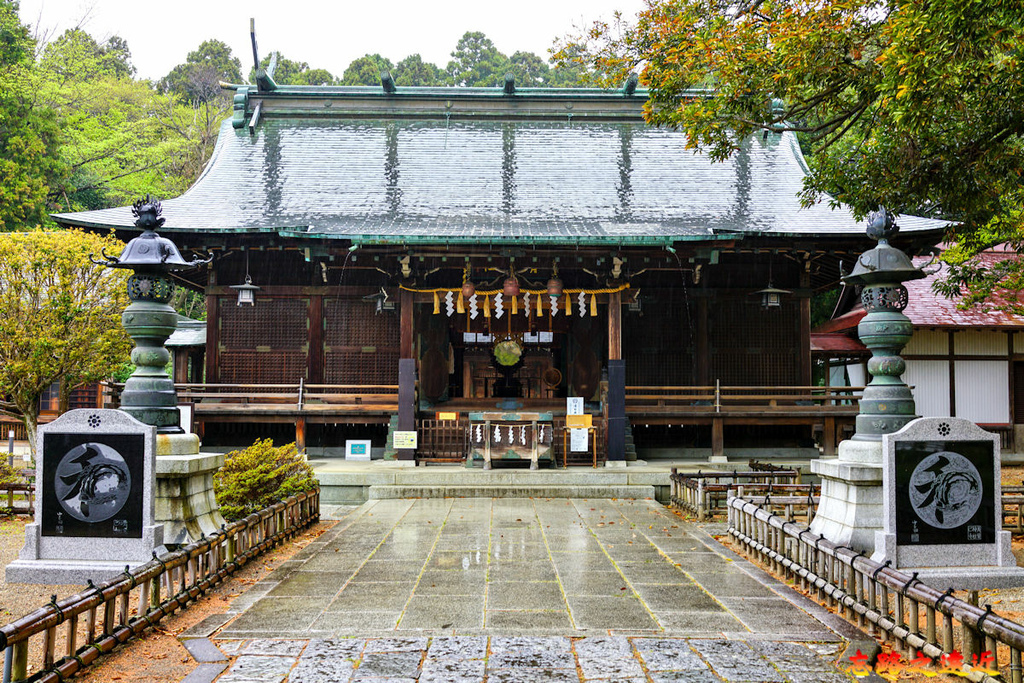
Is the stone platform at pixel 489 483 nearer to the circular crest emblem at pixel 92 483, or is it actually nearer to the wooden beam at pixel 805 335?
the wooden beam at pixel 805 335

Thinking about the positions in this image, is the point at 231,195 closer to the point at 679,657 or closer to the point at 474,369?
the point at 474,369

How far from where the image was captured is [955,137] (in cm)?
812

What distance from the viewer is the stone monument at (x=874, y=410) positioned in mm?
6266

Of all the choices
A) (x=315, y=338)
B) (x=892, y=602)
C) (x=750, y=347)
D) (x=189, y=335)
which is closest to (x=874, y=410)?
(x=892, y=602)

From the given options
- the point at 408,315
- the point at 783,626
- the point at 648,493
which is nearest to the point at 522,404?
the point at 408,315

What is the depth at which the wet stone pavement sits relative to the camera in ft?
14.3

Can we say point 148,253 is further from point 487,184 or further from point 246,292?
point 487,184

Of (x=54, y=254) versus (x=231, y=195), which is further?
(x=231, y=195)

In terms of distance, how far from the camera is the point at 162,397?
6934 millimetres

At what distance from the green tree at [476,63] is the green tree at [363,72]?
5.61 m

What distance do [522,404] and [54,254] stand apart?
981cm

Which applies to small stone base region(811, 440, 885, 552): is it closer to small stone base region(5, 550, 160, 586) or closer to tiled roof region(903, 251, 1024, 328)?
small stone base region(5, 550, 160, 586)

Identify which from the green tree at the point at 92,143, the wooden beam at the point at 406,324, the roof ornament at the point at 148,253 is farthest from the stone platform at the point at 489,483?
the green tree at the point at 92,143

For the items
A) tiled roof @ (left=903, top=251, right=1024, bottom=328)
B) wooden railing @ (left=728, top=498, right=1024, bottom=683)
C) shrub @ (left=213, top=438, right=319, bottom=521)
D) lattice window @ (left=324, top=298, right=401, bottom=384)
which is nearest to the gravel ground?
shrub @ (left=213, top=438, right=319, bottom=521)
